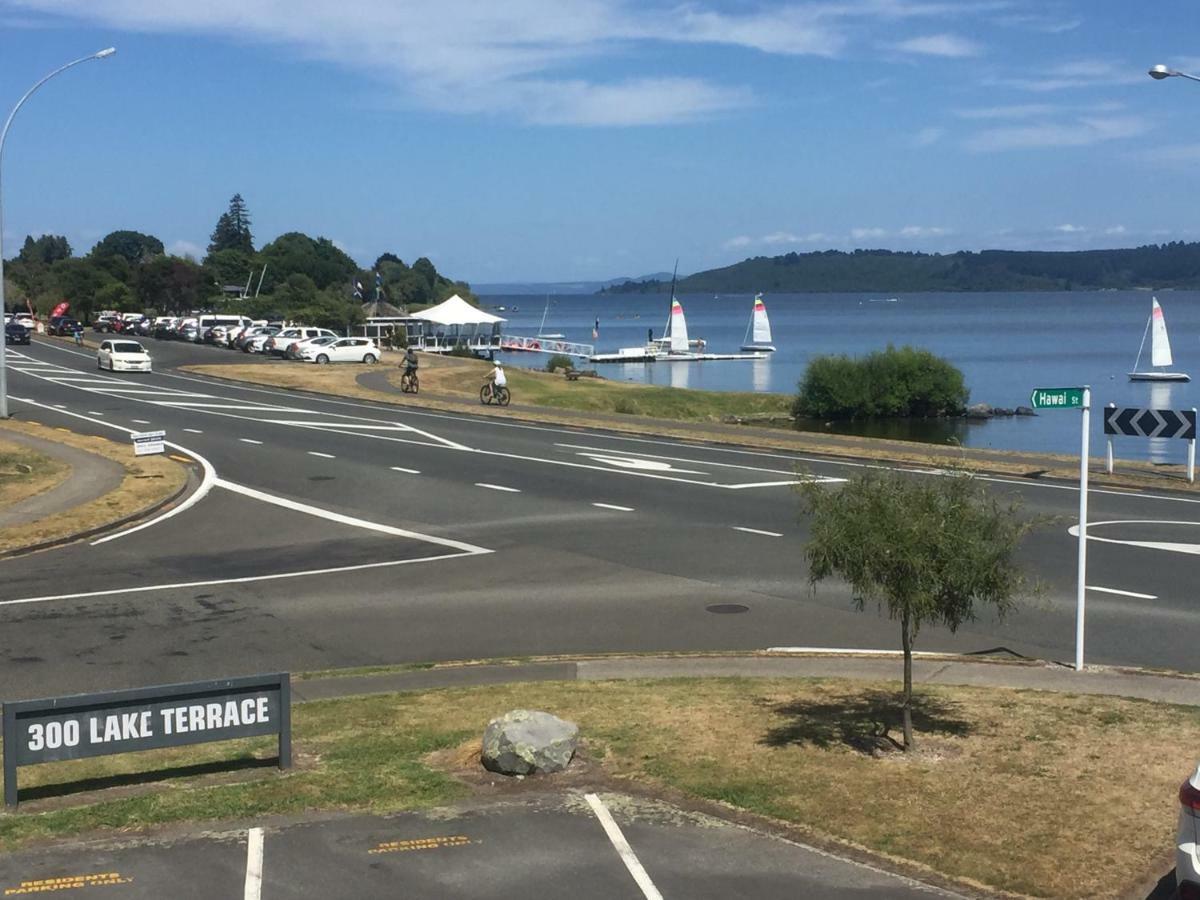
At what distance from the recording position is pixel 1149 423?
26625 millimetres

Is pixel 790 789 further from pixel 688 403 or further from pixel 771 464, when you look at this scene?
pixel 688 403

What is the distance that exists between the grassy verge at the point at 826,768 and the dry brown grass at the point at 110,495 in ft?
41.5

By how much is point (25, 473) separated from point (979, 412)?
5162cm

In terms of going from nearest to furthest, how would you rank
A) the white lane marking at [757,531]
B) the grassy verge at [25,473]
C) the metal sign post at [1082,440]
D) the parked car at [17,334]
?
the metal sign post at [1082,440] < the white lane marking at [757,531] < the grassy verge at [25,473] < the parked car at [17,334]

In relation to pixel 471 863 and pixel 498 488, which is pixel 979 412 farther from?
pixel 471 863

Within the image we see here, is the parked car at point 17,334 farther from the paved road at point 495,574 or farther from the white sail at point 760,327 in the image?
the white sail at point 760,327

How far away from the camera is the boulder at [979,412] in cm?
7025

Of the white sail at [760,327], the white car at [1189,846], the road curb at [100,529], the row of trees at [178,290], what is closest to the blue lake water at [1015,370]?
the white sail at [760,327]

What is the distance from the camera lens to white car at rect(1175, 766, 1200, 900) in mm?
7477

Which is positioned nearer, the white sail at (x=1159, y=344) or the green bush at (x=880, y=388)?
the green bush at (x=880, y=388)

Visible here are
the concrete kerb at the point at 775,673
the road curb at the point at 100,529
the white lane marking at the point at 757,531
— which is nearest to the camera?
the concrete kerb at the point at 775,673

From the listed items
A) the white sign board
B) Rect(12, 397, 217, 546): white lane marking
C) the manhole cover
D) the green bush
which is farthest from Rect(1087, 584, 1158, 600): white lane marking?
the green bush

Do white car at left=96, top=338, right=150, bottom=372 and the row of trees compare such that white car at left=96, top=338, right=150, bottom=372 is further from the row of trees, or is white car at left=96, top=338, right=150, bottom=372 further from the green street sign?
the green street sign

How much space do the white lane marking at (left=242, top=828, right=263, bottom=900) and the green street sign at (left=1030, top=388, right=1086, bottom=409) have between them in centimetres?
887
